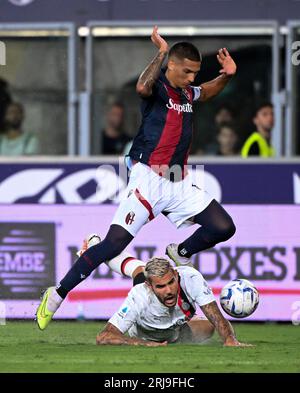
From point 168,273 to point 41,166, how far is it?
129 inches

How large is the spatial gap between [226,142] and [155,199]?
307 centimetres

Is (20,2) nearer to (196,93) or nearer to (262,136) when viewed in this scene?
(262,136)

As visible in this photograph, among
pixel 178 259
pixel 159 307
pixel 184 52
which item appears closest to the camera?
pixel 159 307

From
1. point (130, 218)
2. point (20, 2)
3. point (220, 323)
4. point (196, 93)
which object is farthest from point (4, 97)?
point (220, 323)

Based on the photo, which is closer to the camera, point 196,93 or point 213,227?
point 213,227

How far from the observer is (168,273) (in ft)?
31.8

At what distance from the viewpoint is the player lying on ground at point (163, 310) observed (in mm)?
9727

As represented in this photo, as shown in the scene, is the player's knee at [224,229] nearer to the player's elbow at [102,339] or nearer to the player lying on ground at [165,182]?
the player lying on ground at [165,182]

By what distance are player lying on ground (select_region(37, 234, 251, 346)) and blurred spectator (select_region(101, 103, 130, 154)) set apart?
330 centimetres

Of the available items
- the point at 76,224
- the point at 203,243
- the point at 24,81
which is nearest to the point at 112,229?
the point at 203,243

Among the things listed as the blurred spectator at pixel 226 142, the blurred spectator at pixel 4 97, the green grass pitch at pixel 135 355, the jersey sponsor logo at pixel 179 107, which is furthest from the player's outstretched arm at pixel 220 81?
the blurred spectator at pixel 4 97

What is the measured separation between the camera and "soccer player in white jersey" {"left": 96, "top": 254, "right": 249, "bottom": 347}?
9719 millimetres

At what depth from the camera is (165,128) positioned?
10367mm

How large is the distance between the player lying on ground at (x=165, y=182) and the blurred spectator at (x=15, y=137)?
288cm
